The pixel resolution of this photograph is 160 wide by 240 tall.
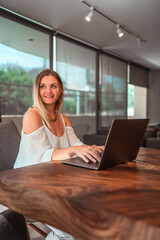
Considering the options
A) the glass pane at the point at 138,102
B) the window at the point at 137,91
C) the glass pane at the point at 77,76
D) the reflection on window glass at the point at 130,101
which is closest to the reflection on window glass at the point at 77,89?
the glass pane at the point at 77,76

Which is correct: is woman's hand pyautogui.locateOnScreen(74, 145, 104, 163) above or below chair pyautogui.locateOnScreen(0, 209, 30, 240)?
above

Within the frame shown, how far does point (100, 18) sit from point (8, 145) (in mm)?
3684

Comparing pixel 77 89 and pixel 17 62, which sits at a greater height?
pixel 17 62

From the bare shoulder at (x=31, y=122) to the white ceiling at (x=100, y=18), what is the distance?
9.44 feet

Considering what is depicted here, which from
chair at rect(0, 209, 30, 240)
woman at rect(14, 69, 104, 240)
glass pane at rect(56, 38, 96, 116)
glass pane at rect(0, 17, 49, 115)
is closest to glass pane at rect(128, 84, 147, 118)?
glass pane at rect(56, 38, 96, 116)

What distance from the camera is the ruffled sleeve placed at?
3.83 ft

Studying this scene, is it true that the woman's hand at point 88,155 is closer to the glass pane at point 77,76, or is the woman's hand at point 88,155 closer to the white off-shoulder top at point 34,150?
the white off-shoulder top at point 34,150

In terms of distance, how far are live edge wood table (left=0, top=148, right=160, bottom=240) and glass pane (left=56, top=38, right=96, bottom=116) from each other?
4.57 metres

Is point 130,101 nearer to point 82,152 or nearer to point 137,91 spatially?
point 137,91

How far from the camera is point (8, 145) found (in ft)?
3.89

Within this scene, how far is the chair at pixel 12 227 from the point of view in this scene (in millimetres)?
646

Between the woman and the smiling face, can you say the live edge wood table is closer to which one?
the woman

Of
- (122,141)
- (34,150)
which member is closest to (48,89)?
(34,150)

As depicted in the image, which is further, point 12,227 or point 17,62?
point 17,62
